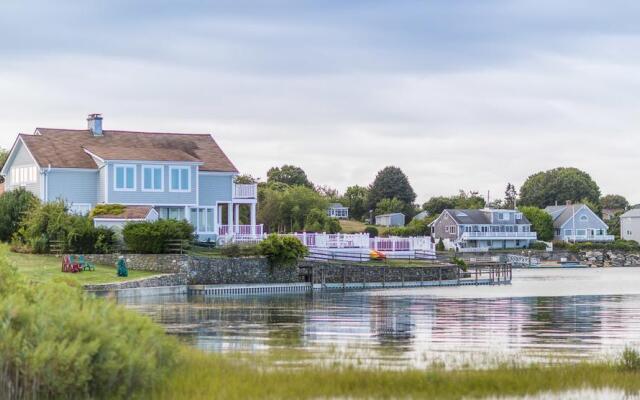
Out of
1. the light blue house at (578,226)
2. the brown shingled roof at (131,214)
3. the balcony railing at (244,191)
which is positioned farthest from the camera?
the light blue house at (578,226)

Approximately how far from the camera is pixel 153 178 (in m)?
70.1

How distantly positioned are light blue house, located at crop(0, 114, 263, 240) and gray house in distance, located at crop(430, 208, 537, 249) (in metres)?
81.8

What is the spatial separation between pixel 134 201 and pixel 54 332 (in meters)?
53.8

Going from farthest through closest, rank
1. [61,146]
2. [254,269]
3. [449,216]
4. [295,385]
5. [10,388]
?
[449,216] → [61,146] → [254,269] → [295,385] → [10,388]

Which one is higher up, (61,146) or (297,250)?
(61,146)

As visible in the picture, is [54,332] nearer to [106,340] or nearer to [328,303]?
[106,340]

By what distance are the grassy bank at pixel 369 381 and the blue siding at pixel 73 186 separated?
48521mm

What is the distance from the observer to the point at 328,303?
52.2 metres

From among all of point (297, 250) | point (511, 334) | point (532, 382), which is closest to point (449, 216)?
point (297, 250)

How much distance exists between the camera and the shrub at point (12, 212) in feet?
216

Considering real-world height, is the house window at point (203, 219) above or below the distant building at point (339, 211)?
below

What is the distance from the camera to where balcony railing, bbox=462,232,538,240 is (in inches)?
6083

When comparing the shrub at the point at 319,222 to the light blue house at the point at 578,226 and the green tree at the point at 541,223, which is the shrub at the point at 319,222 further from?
the light blue house at the point at 578,226

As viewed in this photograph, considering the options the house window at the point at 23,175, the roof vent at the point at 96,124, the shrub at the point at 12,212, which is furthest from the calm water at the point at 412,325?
the roof vent at the point at 96,124
